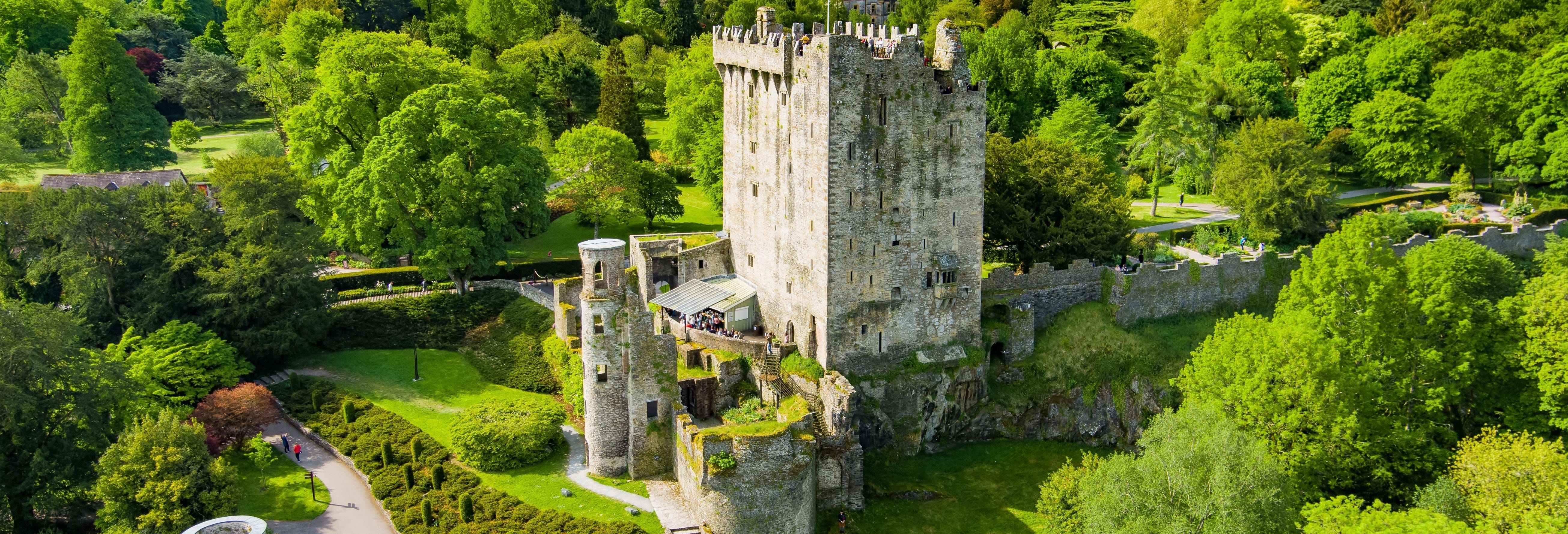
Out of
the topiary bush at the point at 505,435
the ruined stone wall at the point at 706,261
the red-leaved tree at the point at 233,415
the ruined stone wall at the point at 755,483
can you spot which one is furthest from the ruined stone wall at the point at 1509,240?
the red-leaved tree at the point at 233,415

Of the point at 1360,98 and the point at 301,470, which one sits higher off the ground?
the point at 1360,98

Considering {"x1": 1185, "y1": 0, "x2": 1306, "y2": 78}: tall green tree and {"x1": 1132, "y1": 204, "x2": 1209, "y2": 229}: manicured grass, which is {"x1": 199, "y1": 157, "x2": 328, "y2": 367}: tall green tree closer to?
{"x1": 1132, "y1": 204, "x2": 1209, "y2": 229}: manicured grass

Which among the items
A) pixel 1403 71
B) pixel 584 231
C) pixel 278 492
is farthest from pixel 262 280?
pixel 1403 71

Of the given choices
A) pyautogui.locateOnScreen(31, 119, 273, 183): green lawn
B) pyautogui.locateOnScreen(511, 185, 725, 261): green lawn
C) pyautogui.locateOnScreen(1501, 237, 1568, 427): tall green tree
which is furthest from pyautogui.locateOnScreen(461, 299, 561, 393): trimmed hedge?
pyautogui.locateOnScreen(1501, 237, 1568, 427): tall green tree

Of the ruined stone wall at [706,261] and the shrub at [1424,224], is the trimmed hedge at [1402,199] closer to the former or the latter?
the shrub at [1424,224]

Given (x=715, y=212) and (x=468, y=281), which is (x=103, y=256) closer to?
(x=468, y=281)

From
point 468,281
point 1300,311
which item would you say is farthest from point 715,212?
point 1300,311
